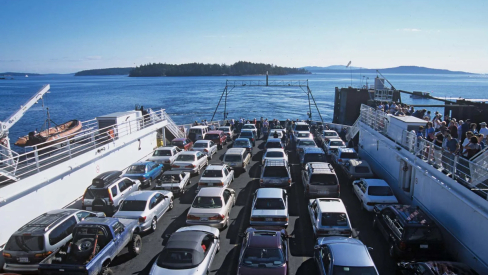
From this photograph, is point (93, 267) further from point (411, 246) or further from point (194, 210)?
point (411, 246)

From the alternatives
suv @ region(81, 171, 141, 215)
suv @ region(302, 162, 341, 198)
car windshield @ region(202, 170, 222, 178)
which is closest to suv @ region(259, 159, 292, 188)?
suv @ region(302, 162, 341, 198)

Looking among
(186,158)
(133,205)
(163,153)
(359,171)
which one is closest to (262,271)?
(133,205)

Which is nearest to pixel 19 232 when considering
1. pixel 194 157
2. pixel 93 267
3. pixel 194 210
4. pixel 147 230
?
pixel 93 267

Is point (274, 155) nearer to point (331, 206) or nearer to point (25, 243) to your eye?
point (331, 206)

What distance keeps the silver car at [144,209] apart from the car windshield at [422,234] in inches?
335

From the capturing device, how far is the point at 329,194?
14617mm

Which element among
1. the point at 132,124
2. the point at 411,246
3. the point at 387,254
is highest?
the point at 132,124

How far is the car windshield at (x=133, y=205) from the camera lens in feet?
40.4

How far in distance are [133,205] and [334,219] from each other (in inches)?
281

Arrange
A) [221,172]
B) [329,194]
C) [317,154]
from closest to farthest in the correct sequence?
[329,194]
[221,172]
[317,154]

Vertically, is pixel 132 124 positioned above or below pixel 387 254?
above


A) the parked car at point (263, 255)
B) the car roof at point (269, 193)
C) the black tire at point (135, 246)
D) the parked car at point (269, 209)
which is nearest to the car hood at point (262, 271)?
the parked car at point (263, 255)

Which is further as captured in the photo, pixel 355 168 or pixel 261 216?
pixel 355 168

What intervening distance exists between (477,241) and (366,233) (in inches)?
141
